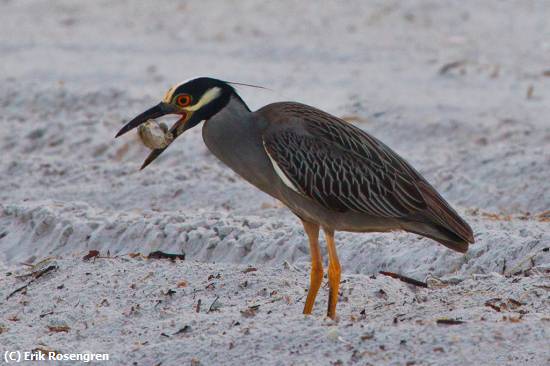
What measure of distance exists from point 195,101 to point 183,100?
0.21ft

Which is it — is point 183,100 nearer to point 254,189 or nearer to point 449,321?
point 449,321

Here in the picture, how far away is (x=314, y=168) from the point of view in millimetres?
6039

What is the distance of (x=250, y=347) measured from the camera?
5223mm

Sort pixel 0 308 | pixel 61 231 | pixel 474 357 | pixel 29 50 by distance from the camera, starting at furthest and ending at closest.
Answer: pixel 29 50
pixel 61 231
pixel 0 308
pixel 474 357

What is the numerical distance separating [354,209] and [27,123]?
593 cm

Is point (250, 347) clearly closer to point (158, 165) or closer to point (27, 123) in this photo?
point (158, 165)

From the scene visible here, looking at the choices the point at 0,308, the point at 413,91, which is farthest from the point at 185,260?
the point at 413,91

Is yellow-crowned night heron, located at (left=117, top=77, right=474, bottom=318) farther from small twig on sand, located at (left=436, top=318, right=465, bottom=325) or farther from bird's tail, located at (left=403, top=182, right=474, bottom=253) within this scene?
small twig on sand, located at (left=436, top=318, right=465, bottom=325)

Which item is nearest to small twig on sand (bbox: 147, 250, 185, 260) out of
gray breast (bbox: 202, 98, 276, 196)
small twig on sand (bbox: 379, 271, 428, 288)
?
gray breast (bbox: 202, 98, 276, 196)

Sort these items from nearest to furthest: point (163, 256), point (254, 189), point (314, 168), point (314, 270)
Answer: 1. point (314, 168)
2. point (314, 270)
3. point (163, 256)
4. point (254, 189)

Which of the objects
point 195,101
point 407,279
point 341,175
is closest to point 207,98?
point 195,101

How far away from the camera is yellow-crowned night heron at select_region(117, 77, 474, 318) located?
604 cm

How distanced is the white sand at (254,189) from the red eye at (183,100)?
41.1 inches

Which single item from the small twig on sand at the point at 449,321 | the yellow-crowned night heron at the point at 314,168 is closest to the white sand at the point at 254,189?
the small twig on sand at the point at 449,321
